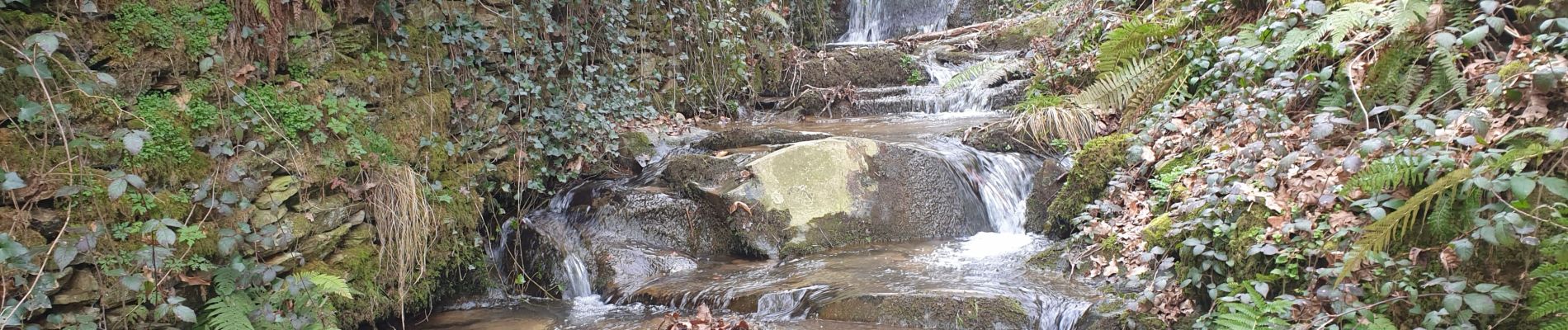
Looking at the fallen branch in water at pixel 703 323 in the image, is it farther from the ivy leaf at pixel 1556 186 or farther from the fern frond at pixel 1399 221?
the ivy leaf at pixel 1556 186

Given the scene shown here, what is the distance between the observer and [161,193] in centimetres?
328

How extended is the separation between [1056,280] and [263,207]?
381 cm

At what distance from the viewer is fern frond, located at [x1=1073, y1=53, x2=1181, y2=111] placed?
17.5ft

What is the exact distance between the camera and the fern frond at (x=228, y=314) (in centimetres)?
327

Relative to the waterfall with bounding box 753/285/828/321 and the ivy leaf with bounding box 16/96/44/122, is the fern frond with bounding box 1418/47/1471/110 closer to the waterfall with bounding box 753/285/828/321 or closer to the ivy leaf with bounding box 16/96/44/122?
the waterfall with bounding box 753/285/828/321

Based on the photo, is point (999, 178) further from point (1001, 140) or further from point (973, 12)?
point (973, 12)

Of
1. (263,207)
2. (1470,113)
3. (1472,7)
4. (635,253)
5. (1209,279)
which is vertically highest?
(1472,7)

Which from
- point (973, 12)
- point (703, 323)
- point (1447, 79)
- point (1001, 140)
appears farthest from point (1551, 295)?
point (973, 12)

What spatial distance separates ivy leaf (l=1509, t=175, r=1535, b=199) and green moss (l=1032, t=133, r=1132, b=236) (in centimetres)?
245

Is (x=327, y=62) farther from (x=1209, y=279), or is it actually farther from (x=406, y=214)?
(x=1209, y=279)

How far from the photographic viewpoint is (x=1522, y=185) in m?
2.36

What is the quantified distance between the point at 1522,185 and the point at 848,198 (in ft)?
11.7

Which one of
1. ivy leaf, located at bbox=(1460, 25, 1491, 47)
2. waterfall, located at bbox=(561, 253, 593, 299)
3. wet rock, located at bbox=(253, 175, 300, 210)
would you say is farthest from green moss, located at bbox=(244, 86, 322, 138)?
ivy leaf, located at bbox=(1460, 25, 1491, 47)

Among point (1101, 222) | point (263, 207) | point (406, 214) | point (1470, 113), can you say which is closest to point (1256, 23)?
point (1101, 222)
